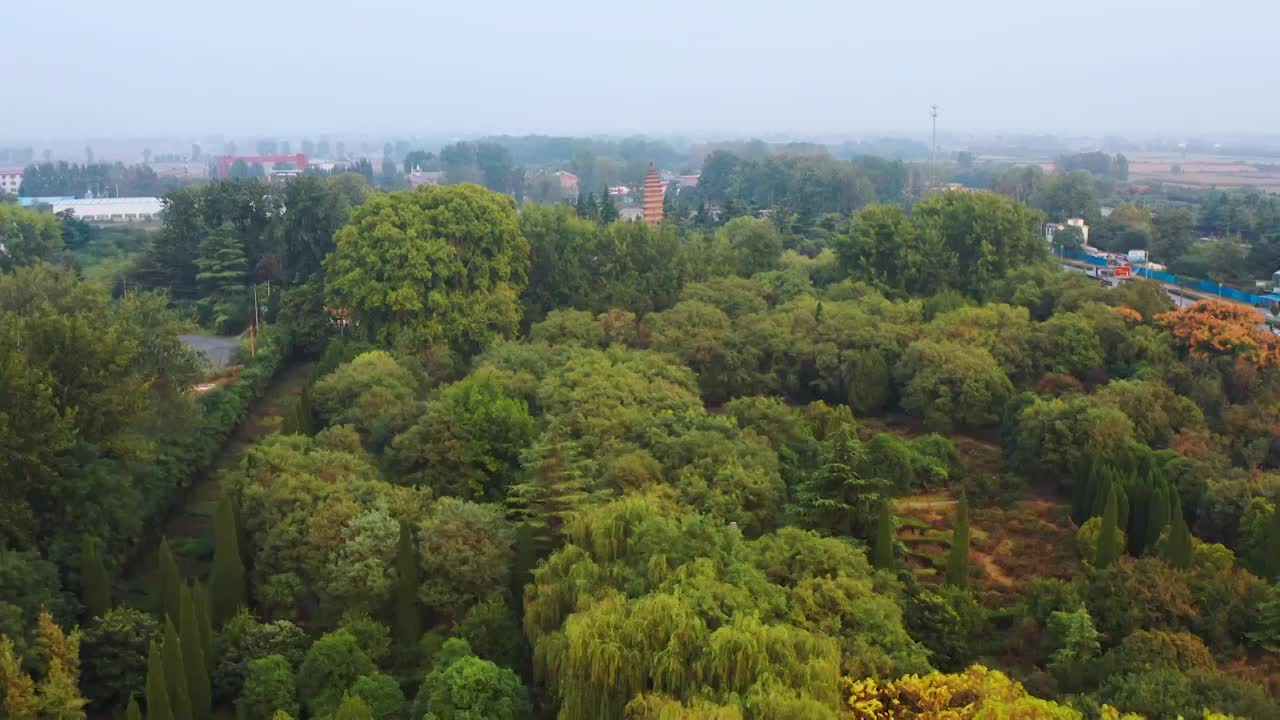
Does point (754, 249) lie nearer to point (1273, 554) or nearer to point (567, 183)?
point (1273, 554)

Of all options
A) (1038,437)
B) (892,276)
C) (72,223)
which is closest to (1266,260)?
(892,276)

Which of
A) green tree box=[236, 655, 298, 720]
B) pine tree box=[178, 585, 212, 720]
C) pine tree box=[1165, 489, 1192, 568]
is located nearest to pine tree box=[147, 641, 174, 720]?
pine tree box=[178, 585, 212, 720]

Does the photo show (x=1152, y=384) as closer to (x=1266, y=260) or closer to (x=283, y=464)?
(x=283, y=464)

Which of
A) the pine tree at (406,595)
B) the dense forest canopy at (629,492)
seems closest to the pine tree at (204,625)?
the dense forest canopy at (629,492)

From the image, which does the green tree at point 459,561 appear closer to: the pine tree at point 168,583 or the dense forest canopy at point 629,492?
the dense forest canopy at point 629,492

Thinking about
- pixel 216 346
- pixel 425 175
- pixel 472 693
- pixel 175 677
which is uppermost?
pixel 425 175

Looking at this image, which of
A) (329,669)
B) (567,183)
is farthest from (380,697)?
(567,183)
